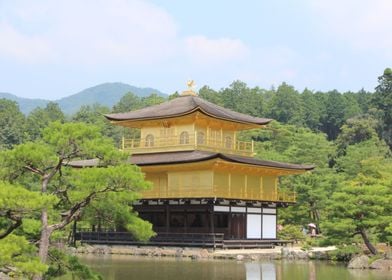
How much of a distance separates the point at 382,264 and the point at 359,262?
0.91 metres

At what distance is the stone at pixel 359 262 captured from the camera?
2827 centimetres

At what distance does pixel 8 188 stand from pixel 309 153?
44.4m

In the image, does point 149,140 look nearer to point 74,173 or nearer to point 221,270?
point 221,270

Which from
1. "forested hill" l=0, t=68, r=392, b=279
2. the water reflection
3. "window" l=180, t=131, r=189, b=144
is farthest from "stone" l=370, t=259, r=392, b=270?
"window" l=180, t=131, r=189, b=144

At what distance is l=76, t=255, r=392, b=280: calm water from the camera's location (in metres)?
23.5

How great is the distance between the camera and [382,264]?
28.3 meters

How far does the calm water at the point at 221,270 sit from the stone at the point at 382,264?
1269mm

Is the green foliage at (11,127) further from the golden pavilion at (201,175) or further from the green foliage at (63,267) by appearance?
the green foliage at (63,267)

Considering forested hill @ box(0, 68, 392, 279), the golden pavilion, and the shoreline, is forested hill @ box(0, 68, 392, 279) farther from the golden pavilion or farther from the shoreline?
the golden pavilion

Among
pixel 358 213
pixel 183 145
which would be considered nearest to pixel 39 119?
pixel 183 145

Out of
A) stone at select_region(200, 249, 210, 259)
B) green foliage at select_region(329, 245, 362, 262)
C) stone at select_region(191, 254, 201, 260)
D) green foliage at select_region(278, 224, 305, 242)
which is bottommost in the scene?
stone at select_region(191, 254, 201, 260)

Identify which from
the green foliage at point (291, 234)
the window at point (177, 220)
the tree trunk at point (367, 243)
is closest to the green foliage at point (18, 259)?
the tree trunk at point (367, 243)

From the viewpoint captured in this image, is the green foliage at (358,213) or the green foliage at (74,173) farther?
the green foliage at (358,213)

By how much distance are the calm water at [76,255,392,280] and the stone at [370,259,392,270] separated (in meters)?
1.27
